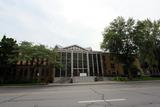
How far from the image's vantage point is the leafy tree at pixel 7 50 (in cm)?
3028

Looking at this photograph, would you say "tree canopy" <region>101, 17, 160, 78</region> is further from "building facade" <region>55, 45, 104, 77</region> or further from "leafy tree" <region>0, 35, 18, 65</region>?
"leafy tree" <region>0, 35, 18, 65</region>

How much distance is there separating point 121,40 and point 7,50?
25699 mm

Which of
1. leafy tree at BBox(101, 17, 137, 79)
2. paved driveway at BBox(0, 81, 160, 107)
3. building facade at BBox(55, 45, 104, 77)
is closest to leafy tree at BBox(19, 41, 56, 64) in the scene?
building facade at BBox(55, 45, 104, 77)

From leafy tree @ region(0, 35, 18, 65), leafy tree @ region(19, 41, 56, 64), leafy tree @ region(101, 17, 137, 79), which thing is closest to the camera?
leafy tree @ region(19, 41, 56, 64)

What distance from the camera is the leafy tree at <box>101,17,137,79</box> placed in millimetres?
37438

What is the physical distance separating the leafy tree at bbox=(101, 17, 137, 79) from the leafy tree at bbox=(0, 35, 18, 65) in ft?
68.0

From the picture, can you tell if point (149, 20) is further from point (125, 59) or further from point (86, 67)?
point (86, 67)

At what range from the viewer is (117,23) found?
39531 millimetres

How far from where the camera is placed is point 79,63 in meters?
41.6

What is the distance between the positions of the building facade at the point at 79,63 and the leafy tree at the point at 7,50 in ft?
36.0

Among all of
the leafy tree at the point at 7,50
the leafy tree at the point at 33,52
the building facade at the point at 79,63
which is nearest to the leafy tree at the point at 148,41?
the building facade at the point at 79,63

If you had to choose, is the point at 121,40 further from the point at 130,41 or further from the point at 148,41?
the point at 148,41

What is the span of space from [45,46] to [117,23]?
1962 centimetres

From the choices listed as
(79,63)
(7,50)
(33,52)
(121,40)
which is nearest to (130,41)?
(121,40)
